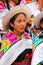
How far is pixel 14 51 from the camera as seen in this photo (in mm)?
2482

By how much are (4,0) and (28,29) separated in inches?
32.5

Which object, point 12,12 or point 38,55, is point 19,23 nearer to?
point 12,12

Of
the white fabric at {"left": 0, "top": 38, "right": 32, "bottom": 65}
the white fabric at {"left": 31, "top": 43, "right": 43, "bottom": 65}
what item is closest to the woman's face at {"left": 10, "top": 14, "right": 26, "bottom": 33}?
the white fabric at {"left": 0, "top": 38, "right": 32, "bottom": 65}

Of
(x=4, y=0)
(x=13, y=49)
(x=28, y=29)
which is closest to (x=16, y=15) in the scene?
(x=13, y=49)

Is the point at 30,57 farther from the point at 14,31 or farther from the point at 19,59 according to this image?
the point at 14,31

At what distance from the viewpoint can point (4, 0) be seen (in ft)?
12.9

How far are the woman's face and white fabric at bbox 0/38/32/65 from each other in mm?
156

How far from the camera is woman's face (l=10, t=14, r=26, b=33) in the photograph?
263 centimetres

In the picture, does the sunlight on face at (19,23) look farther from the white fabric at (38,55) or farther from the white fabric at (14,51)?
the white fabric at (38,55)

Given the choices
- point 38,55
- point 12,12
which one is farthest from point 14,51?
point 12,12

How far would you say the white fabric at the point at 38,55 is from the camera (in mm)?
2282

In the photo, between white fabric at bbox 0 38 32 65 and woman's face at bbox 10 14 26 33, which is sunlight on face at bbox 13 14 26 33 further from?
white fabric at bbox 0 38 32 65

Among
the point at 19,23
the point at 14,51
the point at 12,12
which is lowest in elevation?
the point at 14,51

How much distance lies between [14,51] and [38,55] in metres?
0.28
